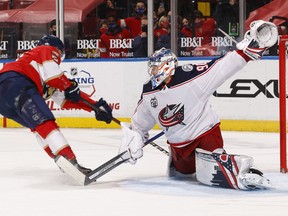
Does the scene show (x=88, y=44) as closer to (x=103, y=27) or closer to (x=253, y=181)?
(x=103, y=27)

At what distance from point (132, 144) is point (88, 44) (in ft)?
15.8

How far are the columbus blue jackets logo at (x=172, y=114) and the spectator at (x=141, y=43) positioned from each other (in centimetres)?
437

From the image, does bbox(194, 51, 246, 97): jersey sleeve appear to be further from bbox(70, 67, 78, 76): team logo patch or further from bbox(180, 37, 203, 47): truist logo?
bbox(70, 67, 78, 76): team logo patch

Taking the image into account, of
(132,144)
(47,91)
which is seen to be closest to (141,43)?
(47,91)

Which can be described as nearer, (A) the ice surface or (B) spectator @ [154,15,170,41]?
(A) the ice surface

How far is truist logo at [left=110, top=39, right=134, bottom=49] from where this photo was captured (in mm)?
9336

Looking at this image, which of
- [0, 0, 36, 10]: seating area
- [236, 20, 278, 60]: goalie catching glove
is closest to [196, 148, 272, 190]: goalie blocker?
[236, 20, 278, 60]: goalie catching glove

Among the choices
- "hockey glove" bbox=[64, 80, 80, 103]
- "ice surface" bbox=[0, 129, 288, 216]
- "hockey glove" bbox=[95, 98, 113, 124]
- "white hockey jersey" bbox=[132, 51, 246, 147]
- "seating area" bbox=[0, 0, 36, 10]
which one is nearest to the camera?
"ice surface" bbox=[0, 129, 288, 216]

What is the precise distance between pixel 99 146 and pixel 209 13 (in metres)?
2.40

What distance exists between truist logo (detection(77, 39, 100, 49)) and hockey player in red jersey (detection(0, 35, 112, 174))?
430 centimetres

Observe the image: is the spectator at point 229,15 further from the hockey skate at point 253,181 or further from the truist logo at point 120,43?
the hockey skate at point 253,181

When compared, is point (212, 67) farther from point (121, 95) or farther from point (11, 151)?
point (121, 95)

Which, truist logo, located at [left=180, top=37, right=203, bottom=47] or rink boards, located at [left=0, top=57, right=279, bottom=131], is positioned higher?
truist logo, located at [left=180, top=37, right=203, bottom=47]

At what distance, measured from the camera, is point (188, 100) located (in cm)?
473
